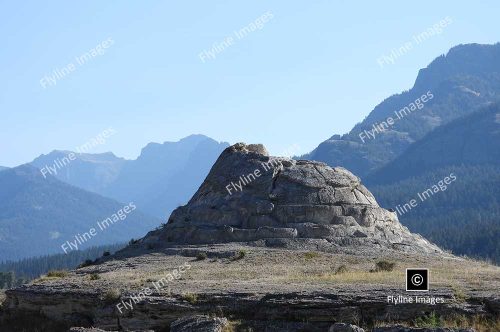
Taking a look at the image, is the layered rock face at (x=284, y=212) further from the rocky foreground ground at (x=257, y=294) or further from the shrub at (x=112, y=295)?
the shrub at (x=112, y=295)

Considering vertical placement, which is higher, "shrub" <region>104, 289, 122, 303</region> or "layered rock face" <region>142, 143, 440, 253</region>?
"layered rock face" <region>142, 143, 440, 253</region>

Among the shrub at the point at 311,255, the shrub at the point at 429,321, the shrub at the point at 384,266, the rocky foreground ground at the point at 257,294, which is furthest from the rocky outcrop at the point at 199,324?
the shrub at the point at 311,255

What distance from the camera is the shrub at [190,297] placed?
89.9ft

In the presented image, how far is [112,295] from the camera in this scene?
30.1 m

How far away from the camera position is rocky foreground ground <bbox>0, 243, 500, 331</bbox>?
24.3m

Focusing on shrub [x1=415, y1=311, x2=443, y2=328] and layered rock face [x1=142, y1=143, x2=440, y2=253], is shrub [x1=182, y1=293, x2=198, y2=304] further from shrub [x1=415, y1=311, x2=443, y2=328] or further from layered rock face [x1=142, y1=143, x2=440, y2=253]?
layered rock face [x1=142, y1=143, x2=440, y2=253]

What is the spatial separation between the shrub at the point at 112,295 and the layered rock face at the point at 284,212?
1574 centimetres

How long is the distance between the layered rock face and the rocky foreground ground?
352cm

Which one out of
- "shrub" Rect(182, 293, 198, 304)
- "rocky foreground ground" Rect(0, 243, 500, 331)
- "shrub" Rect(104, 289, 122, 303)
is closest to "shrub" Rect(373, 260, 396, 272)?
"rocky foreground ground" Rect(0, 243, 500, 331)

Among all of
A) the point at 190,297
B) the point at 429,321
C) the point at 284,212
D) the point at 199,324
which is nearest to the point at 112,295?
the point at 190,297

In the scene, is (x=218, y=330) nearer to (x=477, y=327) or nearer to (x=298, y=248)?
(x=477, y=327)

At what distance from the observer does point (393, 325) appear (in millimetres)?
21734

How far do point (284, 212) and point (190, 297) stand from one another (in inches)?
800

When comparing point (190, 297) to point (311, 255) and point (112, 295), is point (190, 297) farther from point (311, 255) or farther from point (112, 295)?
point (311, 255)
